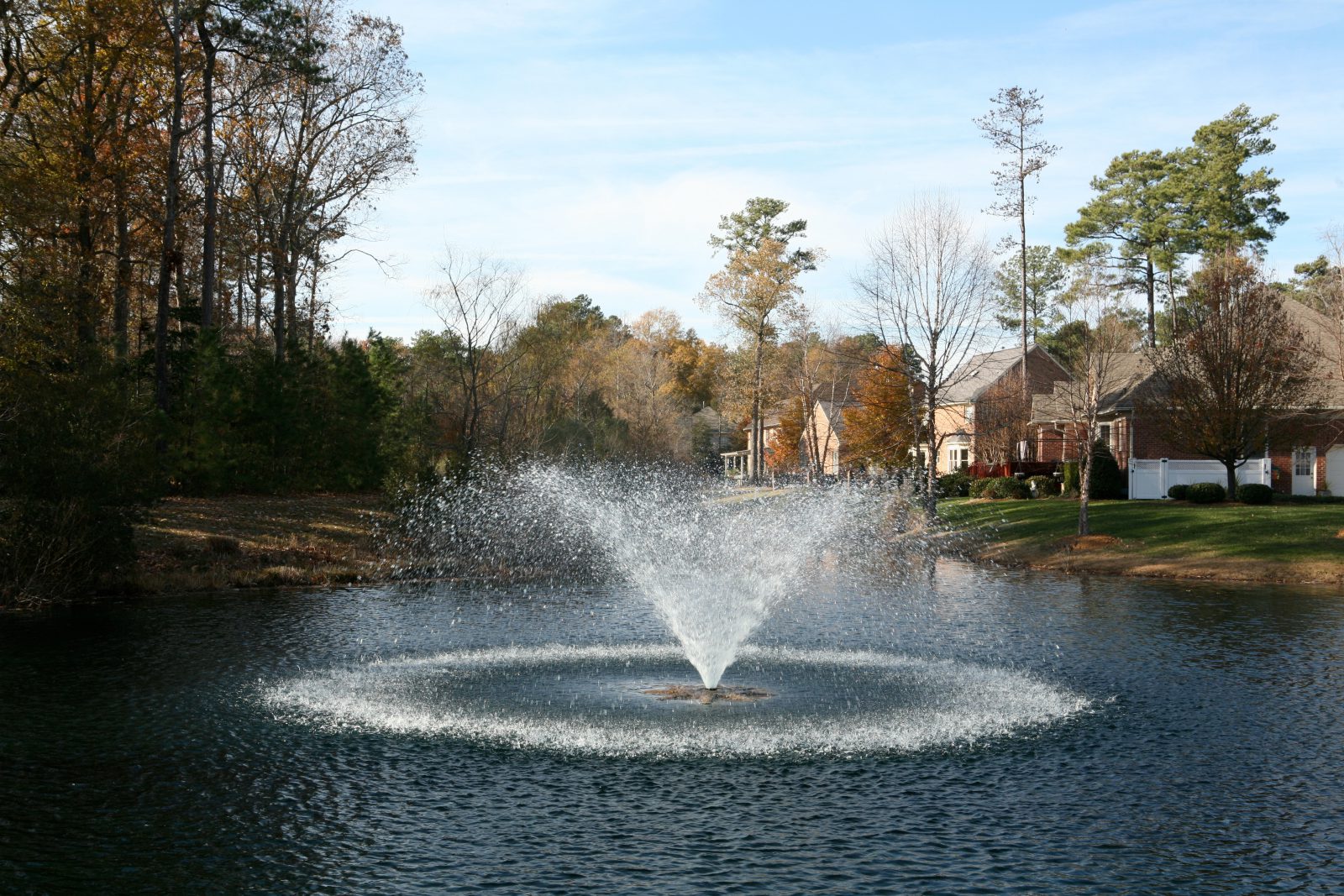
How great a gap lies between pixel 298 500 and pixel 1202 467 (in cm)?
3489

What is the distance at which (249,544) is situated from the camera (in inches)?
1232

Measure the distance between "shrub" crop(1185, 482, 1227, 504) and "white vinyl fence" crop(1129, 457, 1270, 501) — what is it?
2609mm

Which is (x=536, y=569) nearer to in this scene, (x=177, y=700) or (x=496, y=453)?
(x=496, y=453)

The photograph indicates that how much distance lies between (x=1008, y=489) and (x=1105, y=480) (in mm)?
4229

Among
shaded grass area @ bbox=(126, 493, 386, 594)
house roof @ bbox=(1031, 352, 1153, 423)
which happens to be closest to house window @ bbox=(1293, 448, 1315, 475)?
→ house roof @ bbox=(1031, 352, 1153, 423)

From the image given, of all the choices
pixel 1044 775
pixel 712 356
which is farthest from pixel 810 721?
pixel 712 356

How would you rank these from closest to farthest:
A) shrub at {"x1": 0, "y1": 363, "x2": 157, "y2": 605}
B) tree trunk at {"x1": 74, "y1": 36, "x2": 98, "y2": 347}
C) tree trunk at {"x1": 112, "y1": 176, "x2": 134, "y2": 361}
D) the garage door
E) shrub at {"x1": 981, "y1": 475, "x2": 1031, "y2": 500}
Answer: shrub at {"x1": 0, "y1": 363, "x2": 157, "y2": 605}, tree trunk at {"x1": 74, "y1": 36, "x2": 98, "y2": 347}, tree trunk at {"x1": 112, "y1": 176, "x2": 134, "y2": 361}, the garage door, shrub at {"x1": 981, "y1": 475, "x2": 1031, "y2": 500}

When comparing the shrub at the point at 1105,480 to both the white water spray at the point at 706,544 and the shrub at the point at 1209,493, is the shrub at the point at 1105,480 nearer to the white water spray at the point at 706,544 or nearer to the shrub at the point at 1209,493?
the shrub at the point at 1209,493

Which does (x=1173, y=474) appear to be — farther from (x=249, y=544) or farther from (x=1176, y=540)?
(x=249, y=544)

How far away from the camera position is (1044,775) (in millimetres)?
11297

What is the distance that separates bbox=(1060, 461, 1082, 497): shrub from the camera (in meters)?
48.2

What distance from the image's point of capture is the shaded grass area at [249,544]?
28.0m

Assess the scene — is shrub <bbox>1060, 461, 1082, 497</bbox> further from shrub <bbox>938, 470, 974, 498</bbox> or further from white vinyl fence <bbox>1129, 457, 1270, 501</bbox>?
shrub <bbox>938, 470, 974, 498</bbox>


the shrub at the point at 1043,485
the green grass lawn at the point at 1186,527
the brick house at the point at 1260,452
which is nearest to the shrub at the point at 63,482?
the green grass lawn at the point at 1186,527
